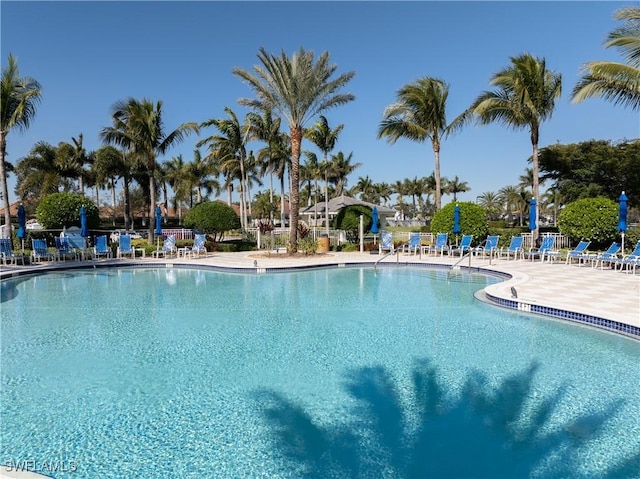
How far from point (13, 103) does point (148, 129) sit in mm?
5787

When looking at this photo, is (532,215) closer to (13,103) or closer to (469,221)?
(469,221)

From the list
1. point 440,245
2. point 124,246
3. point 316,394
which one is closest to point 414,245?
point 440,245

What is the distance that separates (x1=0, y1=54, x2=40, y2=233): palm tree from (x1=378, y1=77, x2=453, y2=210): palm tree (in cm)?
1701

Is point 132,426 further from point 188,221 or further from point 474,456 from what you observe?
point 188,221

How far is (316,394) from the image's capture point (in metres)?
4.85

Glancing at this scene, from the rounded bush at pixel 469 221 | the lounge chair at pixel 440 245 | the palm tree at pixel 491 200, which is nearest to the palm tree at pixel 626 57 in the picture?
the rounded bush at pixel 469 221

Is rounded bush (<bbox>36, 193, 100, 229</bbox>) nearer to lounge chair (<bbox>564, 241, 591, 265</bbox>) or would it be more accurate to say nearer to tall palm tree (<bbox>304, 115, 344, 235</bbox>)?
tall palm tree (<bbox>304, 115, 344, 235</bbox>)

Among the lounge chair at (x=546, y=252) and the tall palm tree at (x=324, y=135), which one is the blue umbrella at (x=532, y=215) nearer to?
the lounge chair at (x=546, y=252)

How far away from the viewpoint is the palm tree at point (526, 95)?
1838 cm

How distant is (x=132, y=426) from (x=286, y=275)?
1062 centimetres

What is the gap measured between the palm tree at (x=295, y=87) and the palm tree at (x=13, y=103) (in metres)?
8.92

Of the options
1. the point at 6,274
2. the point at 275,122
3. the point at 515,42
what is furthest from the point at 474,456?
the point at 275,122

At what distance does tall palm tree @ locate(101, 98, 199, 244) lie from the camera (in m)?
21.8

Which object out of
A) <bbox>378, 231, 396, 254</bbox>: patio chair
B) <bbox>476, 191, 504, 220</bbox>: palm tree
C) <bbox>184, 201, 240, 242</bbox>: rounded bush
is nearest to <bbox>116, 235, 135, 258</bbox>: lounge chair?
<bbox>184, 201, 240, 242</bbox>: rounded bush
